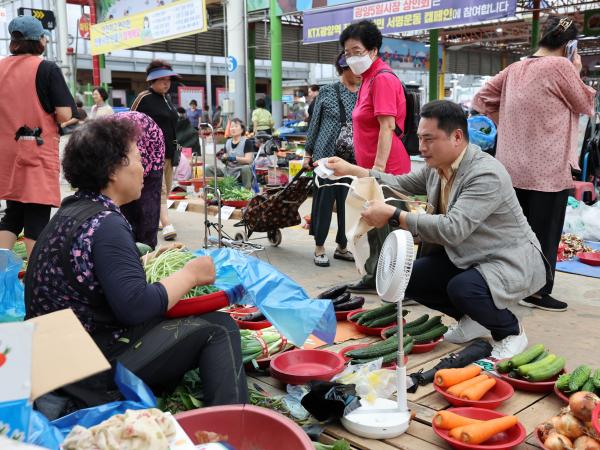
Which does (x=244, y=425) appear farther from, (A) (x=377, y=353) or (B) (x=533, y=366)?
(B) (x=533, y=366)

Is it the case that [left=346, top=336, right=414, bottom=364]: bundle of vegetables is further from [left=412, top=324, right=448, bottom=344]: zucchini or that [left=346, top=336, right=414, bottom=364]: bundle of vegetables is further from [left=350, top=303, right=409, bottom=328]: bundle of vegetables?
[left=350, top=303, right=409, bottom=328]: bundle of vegetables

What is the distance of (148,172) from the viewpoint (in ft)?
14.2

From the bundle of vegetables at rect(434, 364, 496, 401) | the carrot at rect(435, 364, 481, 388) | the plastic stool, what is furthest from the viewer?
the plastic stool

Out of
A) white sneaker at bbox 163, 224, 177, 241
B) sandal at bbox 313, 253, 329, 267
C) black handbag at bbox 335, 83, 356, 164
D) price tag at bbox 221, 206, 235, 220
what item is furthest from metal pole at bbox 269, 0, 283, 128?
sandal at bbox 313, 253, 329, 267

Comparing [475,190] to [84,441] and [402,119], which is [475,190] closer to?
[402,119]

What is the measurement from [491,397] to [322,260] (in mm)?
2792

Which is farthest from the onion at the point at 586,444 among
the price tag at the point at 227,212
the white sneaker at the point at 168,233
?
the white sneaker at the point at 168,233

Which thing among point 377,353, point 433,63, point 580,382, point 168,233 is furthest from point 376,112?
point 433,63

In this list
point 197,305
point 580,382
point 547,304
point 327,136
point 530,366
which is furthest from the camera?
point 327,136

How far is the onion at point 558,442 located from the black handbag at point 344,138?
316 cm

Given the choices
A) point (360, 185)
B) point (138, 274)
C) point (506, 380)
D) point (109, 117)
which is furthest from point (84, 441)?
point (506, 380)

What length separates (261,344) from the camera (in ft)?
10.4

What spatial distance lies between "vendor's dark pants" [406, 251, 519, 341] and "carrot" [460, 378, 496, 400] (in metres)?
0.50

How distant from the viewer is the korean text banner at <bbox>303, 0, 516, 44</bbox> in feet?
25.7
